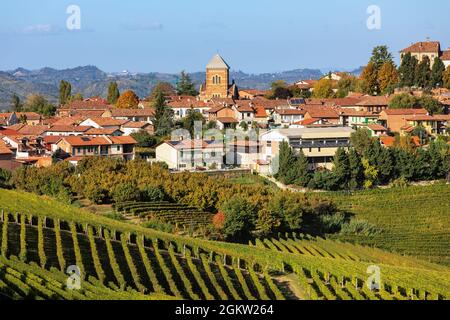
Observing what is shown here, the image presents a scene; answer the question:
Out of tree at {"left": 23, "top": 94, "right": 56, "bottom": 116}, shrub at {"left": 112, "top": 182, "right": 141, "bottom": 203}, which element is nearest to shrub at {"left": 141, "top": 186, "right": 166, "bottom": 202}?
shrub at {"left": 112, "top": 182, "right": 141, "bottom": 203}

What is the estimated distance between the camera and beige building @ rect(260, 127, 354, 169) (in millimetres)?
38594

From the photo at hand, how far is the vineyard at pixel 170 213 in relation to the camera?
27609 millimetres

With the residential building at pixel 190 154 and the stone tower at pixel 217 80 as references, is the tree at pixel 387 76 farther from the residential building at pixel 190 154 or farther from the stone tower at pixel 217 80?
the residential building at pixel 190 154

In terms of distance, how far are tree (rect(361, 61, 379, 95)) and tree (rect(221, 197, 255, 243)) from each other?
28831mm

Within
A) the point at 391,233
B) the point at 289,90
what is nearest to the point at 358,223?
the point at 391,233

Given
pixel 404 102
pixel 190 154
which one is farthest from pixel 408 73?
pixel 190 154

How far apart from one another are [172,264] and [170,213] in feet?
25.0

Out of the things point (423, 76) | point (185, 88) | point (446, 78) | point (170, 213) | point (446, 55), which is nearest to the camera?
point (170, 213)

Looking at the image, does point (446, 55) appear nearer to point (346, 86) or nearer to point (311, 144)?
point (346, 86)

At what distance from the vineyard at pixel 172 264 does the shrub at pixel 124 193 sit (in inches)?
122

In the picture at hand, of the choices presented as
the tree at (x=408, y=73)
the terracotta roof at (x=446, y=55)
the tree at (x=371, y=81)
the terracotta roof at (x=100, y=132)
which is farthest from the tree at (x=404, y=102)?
the terracotta roof at (x=100, y=132)

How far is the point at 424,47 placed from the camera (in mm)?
61312

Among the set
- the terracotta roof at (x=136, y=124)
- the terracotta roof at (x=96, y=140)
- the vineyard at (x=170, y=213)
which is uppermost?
the terracotta roof at (x=136, y=124)

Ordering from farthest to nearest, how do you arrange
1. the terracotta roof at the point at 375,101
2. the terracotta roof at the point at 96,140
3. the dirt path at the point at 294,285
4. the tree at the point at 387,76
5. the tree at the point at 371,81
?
the tree at the point at 371,81
the tree at the point at 387,76
the terracotta roof at the point at 375,101
the terracotta roof at the point at 96,140
the dirt path at the point at 294,285
